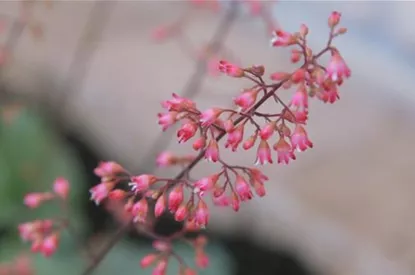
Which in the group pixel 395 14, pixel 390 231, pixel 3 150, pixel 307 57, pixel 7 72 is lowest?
pixel 3 150

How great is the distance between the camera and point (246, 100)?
2.86 ft

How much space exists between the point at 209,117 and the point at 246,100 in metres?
0.05

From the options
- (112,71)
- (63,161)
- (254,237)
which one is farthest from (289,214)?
(112,71)

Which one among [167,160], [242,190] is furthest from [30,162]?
→ [242,190]

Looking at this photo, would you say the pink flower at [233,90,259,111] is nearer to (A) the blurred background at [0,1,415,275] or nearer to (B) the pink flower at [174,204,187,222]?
(B) the pink flower at [174,204,187,222]

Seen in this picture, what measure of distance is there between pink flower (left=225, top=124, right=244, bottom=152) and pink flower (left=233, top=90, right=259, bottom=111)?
26mm

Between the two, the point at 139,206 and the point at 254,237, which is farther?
the point at 254,237

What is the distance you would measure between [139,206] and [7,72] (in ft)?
5.34

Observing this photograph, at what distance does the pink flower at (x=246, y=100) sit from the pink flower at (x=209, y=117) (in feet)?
0.10

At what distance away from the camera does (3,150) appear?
228cm

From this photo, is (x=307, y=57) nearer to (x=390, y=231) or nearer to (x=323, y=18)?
(x=390, y=231)

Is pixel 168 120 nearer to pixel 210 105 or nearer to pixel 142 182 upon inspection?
→ pixel 142 182

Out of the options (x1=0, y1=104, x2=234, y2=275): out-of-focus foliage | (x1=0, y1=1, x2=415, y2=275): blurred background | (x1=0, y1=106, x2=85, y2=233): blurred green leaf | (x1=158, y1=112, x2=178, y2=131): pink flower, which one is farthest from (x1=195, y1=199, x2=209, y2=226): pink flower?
(x1=0, y1=106, x2=85, y2=233): blurred green leaf

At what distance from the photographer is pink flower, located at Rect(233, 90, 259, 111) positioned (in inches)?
34.3
